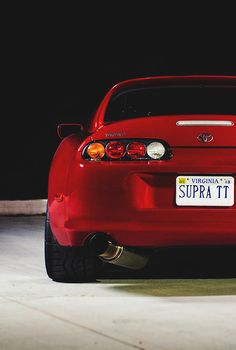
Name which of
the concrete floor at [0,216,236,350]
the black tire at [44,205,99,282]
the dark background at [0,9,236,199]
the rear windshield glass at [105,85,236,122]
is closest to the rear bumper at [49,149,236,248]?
the concrete floor at [0,216,236,350]

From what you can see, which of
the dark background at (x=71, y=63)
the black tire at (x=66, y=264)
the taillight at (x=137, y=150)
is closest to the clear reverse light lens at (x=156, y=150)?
the taillight at (x=137, y=150)

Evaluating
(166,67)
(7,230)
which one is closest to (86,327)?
(7,230)

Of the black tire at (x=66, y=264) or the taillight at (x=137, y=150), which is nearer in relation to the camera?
the taillight at (x=137, y=150)

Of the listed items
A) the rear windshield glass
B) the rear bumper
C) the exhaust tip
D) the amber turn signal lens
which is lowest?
the exhaust tip

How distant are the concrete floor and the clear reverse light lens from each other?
85cm

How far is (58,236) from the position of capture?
609 centimetres

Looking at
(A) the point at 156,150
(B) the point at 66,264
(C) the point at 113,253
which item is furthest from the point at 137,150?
(B) the point at 66,264

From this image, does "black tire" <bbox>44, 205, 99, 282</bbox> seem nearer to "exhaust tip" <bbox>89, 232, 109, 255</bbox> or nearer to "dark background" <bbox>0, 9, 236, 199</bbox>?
"exhaust tip" <bbox>89, 232, 109, 255</bbox>

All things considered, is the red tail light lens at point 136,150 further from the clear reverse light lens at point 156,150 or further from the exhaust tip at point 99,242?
the exhaust tip at point 99,242

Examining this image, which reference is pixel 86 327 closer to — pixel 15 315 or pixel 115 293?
pixel 15 315

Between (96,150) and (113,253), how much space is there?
0.90 metres

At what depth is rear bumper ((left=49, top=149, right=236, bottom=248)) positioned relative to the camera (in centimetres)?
568

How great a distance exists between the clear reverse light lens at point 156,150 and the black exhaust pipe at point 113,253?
0.56 metres

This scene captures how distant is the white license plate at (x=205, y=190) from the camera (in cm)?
570
